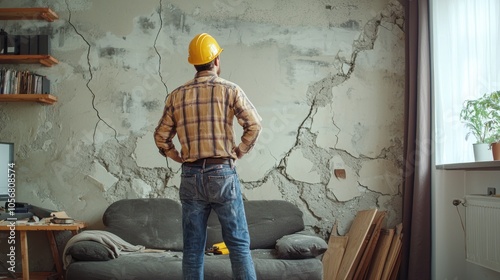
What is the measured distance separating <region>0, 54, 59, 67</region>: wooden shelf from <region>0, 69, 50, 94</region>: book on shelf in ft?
0.34

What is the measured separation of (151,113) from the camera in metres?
4.74

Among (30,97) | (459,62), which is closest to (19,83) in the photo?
(30,97)

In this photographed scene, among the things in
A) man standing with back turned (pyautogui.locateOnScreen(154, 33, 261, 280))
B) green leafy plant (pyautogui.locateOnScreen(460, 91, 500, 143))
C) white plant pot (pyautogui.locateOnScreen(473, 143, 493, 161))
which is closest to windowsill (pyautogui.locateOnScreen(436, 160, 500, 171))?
white plant pot (pyautogui.locateOnScreen(473, 143, 493, 161))

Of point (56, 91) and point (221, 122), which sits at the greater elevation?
point (56, 91)

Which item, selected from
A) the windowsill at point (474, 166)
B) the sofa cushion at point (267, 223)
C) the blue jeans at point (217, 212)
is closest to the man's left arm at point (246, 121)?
the blue jeans at point (217, 212)

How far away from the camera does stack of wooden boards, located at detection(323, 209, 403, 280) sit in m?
4.34

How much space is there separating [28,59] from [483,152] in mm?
3519

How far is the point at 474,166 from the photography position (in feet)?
11.5

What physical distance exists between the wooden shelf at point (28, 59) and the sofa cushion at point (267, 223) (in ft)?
5.99

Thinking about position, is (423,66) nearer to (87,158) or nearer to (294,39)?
(294,39)

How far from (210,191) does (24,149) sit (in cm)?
251

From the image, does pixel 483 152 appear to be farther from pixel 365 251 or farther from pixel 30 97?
pixel 30 97

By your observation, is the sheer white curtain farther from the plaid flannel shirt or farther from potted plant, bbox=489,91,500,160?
the plaid flannel shirt

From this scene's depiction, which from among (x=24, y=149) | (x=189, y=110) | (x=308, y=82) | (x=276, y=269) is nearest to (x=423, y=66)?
(x=308, y=82)
